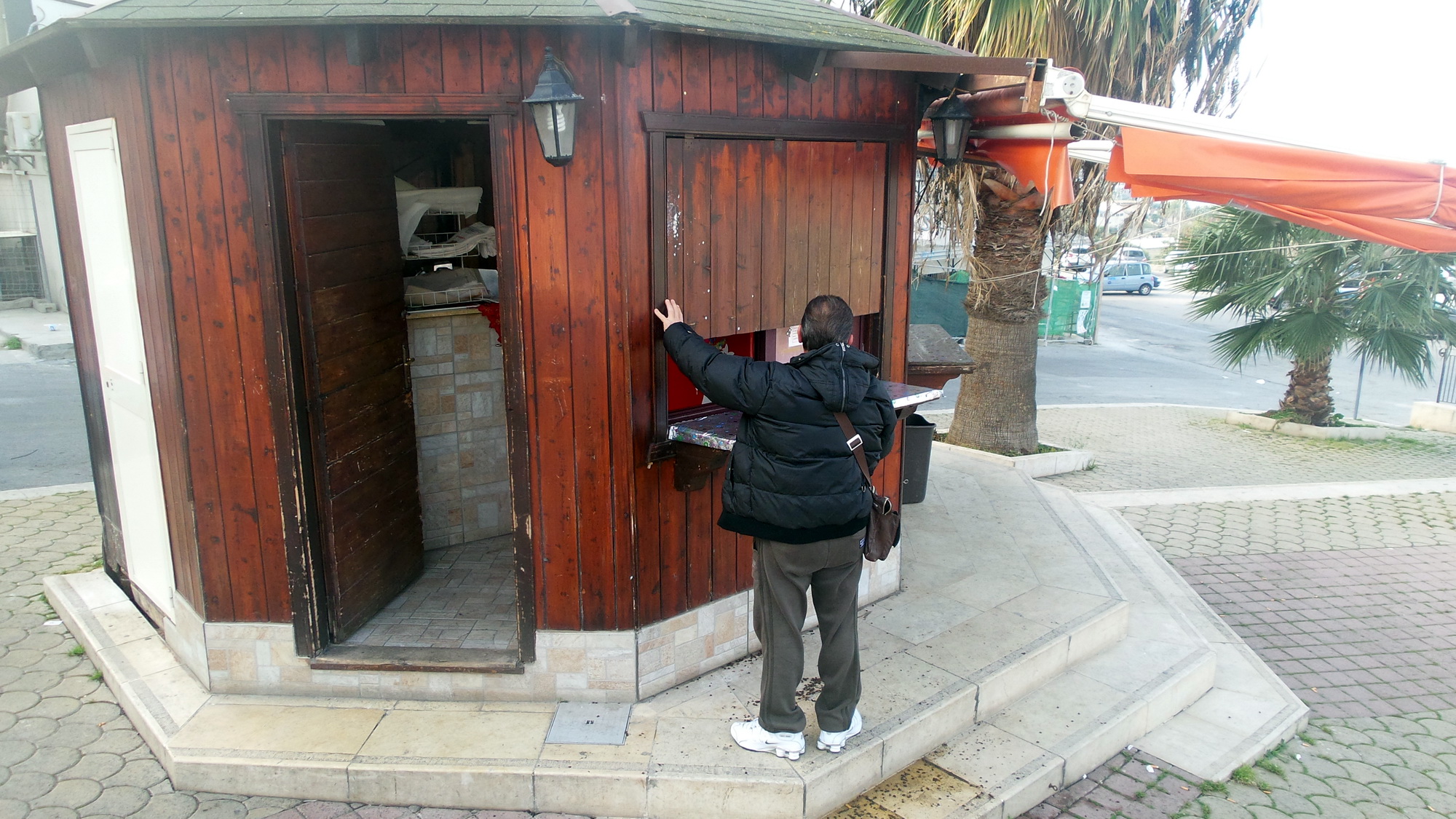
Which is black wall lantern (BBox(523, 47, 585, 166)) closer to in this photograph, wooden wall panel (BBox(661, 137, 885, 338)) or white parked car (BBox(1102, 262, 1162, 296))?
wooden wall panel (BBox(661, 137, 885, 338))

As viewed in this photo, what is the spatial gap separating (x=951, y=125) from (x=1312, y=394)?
30.9 ft

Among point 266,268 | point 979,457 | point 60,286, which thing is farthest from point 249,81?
point 60,286

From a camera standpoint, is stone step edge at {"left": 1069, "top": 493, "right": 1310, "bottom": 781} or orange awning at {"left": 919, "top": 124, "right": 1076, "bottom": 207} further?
orange awning at {"left": 919, "top": 124, "right": 1076, "bottom": 207}

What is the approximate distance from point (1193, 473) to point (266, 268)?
924cm

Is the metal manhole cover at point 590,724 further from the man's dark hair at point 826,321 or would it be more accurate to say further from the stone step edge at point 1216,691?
the stone step edge at point 1216,691

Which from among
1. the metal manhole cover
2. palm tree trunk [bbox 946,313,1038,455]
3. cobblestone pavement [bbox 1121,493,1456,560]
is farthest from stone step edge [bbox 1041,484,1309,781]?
the metal manhole cover

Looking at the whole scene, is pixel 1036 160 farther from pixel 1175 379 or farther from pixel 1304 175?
pixel 1175 379

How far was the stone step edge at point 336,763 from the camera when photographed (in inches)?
150

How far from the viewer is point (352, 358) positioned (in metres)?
4.63

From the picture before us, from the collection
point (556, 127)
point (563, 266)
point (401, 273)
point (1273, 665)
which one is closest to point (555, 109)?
point (556, 127)

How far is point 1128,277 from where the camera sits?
105 feet

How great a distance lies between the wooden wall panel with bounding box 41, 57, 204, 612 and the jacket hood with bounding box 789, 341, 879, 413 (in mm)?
2716

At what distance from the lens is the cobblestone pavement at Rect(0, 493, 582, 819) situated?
12.4 ft

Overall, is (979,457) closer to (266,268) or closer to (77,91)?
(266,268)
